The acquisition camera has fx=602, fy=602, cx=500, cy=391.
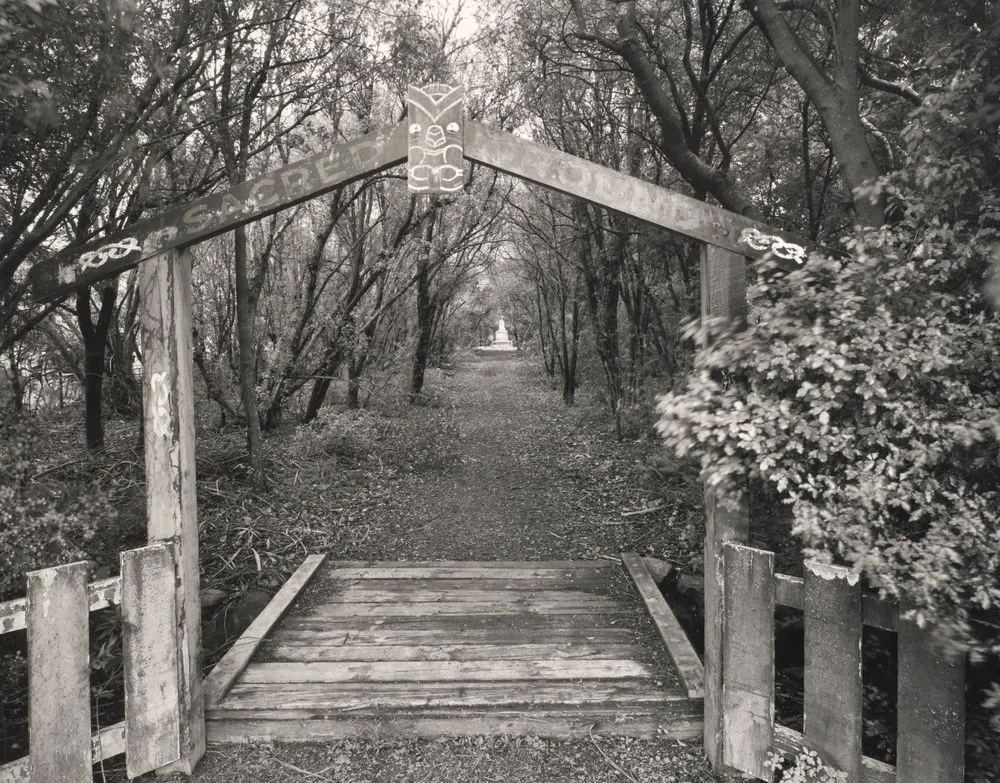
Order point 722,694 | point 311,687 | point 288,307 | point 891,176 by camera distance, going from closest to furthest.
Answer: point 891,176
point 722,694
point 311,687
point 288,307

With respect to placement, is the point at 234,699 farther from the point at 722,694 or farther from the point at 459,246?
the point at 459,246

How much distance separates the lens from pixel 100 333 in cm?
736

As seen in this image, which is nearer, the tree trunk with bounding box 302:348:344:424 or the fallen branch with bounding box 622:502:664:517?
the fallen branch with bounding box 622:502:664:517

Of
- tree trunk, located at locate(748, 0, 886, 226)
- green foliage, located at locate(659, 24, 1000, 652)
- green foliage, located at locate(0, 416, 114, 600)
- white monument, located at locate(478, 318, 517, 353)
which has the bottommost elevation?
green foliage, located at locate(0, 416, 114, 600)

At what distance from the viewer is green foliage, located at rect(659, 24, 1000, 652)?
2.26 meters

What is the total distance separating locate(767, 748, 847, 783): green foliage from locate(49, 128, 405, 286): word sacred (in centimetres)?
356

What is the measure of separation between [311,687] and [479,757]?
110 cm

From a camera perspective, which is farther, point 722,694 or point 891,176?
point 722,694

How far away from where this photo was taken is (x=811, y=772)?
2.76m

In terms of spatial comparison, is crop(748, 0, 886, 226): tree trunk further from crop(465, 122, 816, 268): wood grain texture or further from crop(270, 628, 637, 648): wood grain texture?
crop(270, 628, 637, 648): wood grain texture

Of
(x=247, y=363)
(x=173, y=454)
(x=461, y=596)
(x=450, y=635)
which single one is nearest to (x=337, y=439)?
A: (x=247, y=363)

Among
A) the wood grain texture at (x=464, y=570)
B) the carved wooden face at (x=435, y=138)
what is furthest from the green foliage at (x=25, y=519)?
the carved wooden face at (x=435, y=138)

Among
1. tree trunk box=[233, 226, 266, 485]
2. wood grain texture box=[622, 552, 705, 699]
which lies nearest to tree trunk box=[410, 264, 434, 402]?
tree trunk box=[233, 226, 266, 485]

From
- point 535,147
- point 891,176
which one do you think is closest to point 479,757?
point 535,147
